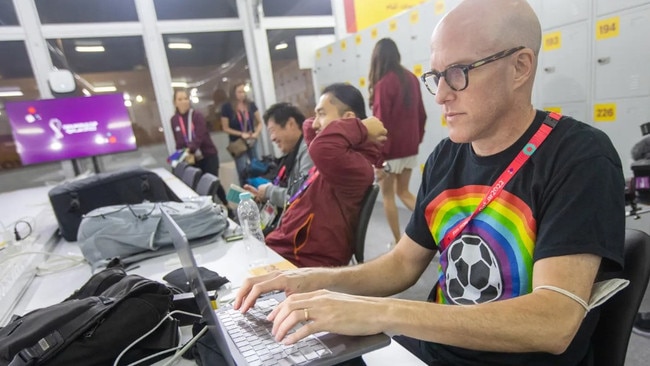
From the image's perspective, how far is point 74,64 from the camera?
15.4 feet

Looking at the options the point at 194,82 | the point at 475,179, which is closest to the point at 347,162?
the point at 475,179

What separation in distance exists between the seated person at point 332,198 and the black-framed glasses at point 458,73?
2.19 feet

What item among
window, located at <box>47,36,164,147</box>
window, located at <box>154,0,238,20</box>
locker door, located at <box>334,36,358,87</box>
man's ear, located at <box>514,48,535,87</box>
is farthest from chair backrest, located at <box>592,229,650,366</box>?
window, located at <box>154,0,238,20</box>

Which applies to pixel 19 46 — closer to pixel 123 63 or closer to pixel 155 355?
pixel 123 63

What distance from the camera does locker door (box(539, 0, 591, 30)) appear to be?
2.40m

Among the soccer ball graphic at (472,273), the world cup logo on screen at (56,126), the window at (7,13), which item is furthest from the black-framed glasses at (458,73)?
the window at (7,13)

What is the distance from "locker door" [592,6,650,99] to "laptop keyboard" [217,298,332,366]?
8.41ft

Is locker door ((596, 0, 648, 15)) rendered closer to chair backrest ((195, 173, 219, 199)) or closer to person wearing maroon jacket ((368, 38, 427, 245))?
person wearing maroon jacket ((368, 38, 427, 245))

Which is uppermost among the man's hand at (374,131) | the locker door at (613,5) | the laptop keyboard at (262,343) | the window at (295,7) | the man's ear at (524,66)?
the window at (295,7)

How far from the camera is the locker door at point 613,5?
215 centimetres

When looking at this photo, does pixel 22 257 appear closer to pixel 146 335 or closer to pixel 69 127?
pixel 146 335

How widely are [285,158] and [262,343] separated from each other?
5.31ft

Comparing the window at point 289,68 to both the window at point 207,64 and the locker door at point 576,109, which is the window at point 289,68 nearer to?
A: the window at point 207,64

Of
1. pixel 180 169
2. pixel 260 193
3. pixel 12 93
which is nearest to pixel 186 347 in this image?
pixel 260 193
